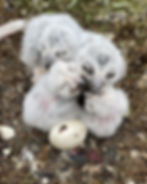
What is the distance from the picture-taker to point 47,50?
2.70m

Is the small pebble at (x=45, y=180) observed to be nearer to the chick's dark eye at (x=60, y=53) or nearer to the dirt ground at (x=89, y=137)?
the dirt ground at (x=89, y=137)

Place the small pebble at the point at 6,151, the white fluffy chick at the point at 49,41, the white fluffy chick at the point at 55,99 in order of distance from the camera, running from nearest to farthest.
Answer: the white fluffy chick at the point at 55,99
the small pebble at the point at 6,151
the white fluffy chick at the point at 49,41

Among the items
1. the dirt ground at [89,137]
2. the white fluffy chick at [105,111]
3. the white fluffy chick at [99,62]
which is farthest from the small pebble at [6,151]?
the white fluffy chick at [99,62]

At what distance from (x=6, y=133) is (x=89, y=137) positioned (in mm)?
419

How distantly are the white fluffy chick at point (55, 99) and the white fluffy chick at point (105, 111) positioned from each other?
7cm

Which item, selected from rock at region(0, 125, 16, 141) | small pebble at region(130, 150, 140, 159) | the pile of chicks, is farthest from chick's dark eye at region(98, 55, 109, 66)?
rock at region(0, 125, 16, 141)

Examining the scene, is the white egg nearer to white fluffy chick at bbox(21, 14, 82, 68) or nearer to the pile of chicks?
the pile of chicks

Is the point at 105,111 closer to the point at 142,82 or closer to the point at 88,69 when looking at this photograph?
the point at 88,69

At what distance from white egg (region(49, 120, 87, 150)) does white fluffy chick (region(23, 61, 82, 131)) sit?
0.04 meters

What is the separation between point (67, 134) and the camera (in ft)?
7.83

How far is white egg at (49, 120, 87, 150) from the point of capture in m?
2.40

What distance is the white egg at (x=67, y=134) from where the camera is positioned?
240cm

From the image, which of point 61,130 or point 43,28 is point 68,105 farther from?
point 43,28

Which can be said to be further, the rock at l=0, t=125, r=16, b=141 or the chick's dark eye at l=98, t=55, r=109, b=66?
the rock at l=0, t=125, r=16, b=141
